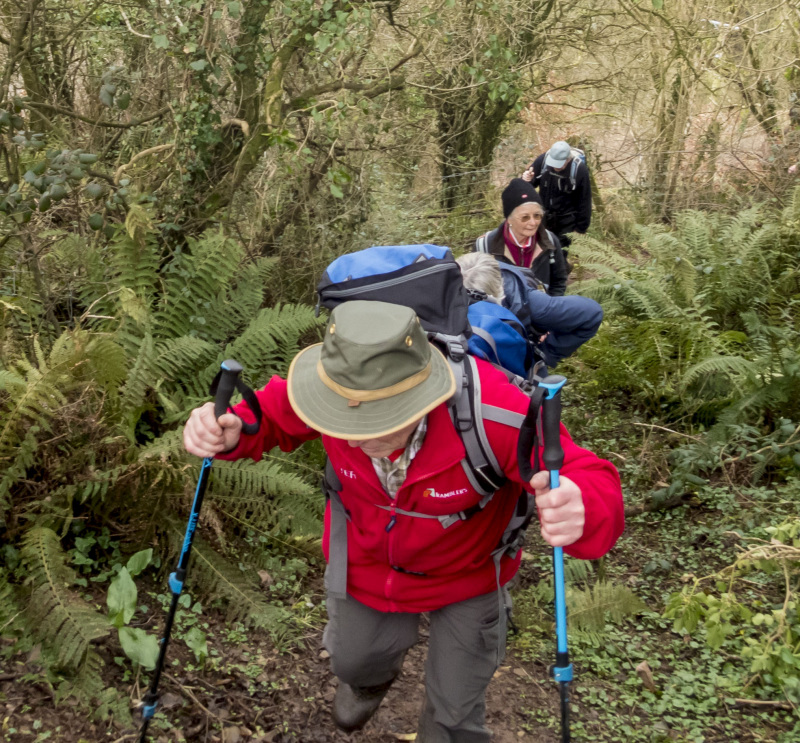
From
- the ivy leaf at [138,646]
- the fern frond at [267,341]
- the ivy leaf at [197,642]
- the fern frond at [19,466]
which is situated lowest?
the ivy leaf at [197,642]

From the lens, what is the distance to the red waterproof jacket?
2.33 meters

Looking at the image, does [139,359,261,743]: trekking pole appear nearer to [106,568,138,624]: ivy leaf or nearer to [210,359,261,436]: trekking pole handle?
[210,359,261,436]: trekking pole handle

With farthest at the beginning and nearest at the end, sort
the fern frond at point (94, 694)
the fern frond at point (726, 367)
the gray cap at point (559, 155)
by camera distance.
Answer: the gray cap at point (559, 155) < the fern frond at point (726, 367) < the fern frond at point (94, 694)

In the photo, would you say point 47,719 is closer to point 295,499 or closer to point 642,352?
point 295,499

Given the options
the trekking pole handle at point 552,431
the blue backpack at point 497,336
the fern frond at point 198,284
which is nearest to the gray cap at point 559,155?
the fern frond at point 198,284

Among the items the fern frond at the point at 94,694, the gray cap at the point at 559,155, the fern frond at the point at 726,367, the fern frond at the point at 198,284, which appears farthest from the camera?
the gray cap at the point at 559,155

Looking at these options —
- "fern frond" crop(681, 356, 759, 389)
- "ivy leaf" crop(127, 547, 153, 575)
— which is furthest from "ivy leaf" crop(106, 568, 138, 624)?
"fern frond" crop(681, 356, 759, 389)

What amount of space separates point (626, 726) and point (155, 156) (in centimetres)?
515

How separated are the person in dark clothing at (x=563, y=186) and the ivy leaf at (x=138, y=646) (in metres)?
5.34

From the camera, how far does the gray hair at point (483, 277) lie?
11.2 feet

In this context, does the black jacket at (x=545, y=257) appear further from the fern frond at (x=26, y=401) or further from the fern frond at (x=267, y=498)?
the fern frond at (x=26, y=401)

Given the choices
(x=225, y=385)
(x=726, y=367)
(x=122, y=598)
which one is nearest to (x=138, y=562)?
(x=122, y=598)

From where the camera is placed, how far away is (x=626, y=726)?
11.9ft

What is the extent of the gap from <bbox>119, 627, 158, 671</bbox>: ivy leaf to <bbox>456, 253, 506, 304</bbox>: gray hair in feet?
6.84
